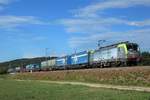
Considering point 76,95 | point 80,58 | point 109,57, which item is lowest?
point 76,95

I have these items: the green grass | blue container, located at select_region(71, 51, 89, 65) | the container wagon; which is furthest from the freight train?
the green grass

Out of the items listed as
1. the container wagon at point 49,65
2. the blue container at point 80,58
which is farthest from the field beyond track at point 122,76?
the container wagon at point 49,65

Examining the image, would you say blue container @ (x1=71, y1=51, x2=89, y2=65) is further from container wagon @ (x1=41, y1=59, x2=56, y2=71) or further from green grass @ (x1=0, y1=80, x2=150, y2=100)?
green grass @ (x1=0, y1=80, x2=150, y2=100)

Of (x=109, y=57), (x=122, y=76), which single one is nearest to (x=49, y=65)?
(x=109, y=57)

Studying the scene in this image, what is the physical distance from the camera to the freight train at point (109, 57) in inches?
2163

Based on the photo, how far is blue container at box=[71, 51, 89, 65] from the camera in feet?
242

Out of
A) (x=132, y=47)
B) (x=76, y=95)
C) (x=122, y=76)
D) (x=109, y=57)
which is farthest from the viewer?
(x=109, y=57)

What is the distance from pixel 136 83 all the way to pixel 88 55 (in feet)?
125

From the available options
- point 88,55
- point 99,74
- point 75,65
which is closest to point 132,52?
point 99,74

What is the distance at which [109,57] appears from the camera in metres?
60.2

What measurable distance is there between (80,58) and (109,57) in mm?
17827

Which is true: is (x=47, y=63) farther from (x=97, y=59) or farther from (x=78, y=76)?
(x=78, y=76)

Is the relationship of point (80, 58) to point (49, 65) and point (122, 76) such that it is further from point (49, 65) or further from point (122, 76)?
point (122, 76)

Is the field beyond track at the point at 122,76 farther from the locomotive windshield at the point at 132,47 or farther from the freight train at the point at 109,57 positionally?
the locomotive windshield at the point at 132,47
